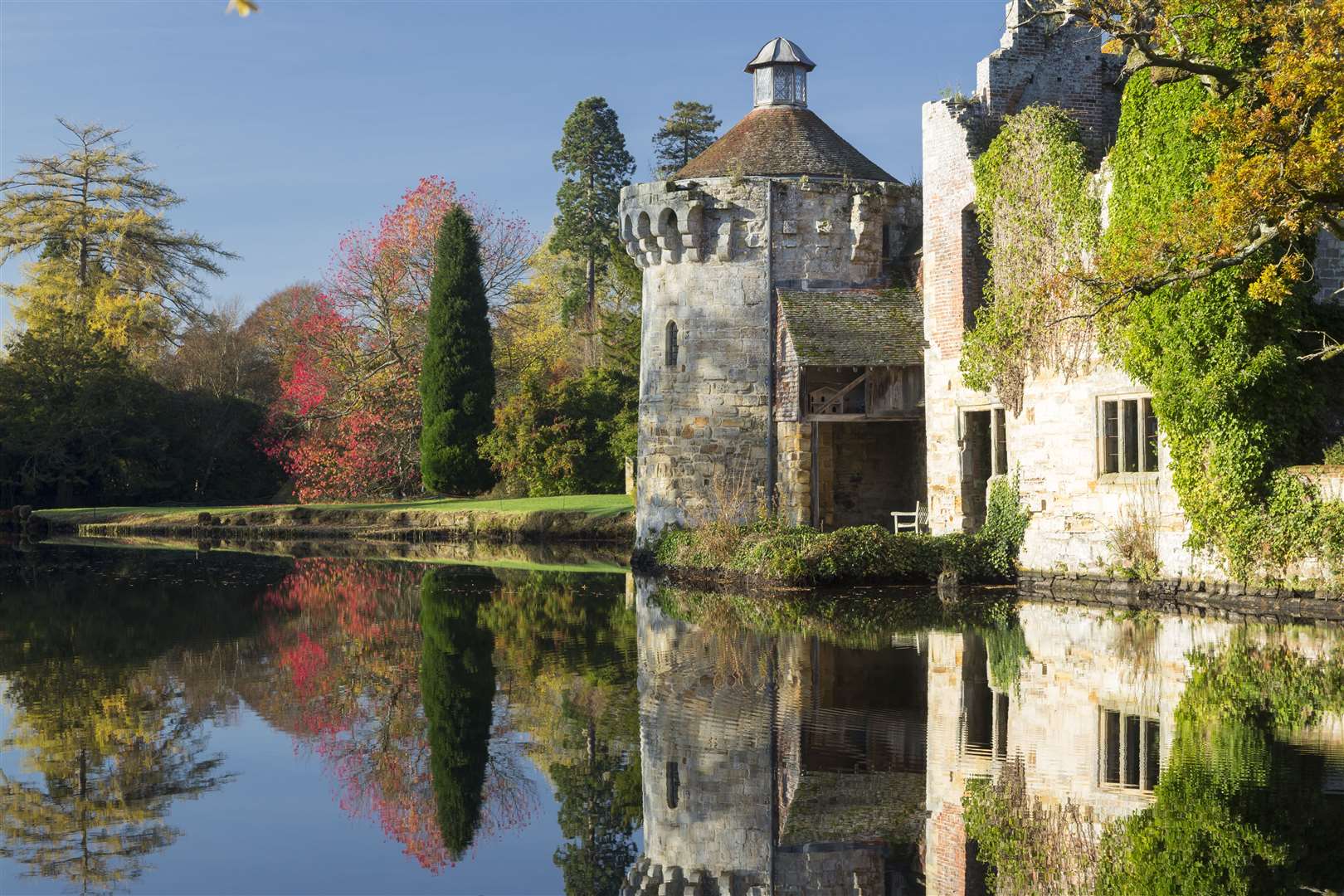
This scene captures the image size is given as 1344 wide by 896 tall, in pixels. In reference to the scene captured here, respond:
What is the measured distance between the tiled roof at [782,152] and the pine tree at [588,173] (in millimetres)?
32049

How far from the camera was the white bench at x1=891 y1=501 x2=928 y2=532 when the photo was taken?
24844 millimetres

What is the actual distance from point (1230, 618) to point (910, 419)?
1011 cm

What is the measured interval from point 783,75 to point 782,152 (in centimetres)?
269

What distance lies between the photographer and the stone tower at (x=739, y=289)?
25.5m

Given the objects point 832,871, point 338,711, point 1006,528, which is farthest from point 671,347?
point 832,871

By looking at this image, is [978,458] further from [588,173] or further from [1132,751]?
[588,173]

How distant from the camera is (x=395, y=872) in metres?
7.36

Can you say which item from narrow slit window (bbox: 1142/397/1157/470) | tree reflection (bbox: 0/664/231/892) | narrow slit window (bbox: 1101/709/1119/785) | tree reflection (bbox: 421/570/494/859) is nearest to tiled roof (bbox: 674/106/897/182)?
narrow slit window (bbox: 1142/397/1157/470)

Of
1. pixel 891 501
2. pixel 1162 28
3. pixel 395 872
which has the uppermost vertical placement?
pixel 1162 28

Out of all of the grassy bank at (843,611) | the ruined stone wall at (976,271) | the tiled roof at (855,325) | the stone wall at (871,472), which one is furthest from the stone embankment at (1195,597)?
the stone wall at (871,472)

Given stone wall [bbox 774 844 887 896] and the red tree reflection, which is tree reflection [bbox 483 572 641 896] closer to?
the red tree reflection

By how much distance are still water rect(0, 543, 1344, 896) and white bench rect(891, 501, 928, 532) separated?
24.7ft

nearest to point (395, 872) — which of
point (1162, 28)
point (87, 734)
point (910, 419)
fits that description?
point (87, 734)

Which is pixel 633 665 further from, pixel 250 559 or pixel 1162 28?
pixel 250 559
